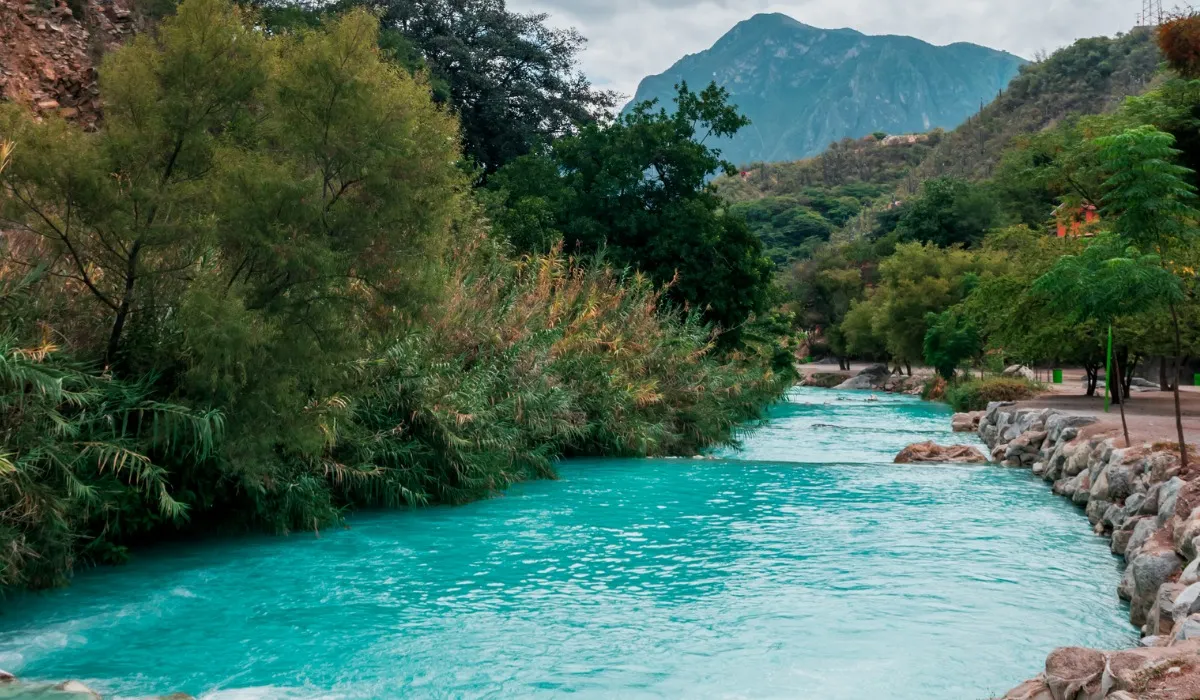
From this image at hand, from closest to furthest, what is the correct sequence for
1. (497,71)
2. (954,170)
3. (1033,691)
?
(1033,691) → (497,71) → (954,170)

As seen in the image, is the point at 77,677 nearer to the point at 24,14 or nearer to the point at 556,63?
the point at 24,14

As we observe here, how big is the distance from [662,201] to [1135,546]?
1940 cm

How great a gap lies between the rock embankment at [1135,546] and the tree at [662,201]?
10.2 m

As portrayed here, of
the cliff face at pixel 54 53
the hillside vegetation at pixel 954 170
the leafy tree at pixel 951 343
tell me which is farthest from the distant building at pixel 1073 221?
the hillside vegetation at pixel 954 170

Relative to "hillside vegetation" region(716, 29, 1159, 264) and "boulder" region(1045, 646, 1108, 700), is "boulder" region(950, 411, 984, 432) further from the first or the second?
"boulder" region(1045, 646, 1108, 700)

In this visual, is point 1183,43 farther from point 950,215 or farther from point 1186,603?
point 950,215

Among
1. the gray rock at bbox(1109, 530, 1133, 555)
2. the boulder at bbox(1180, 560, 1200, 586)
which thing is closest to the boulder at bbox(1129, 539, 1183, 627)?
the boulder at bbox(1180, 560, 1200, 586)

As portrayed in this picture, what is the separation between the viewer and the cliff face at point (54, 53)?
15555 millimetres

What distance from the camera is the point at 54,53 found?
55.4ft

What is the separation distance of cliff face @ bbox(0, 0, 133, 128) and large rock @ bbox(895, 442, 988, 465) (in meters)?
14.3

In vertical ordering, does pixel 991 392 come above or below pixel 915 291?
below

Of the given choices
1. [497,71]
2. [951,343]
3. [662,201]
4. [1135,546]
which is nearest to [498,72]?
[497,71]

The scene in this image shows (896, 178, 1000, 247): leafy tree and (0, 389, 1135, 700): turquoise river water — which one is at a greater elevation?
(896, 178, 1000, 247): leafy tree

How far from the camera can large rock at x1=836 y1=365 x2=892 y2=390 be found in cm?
4959
